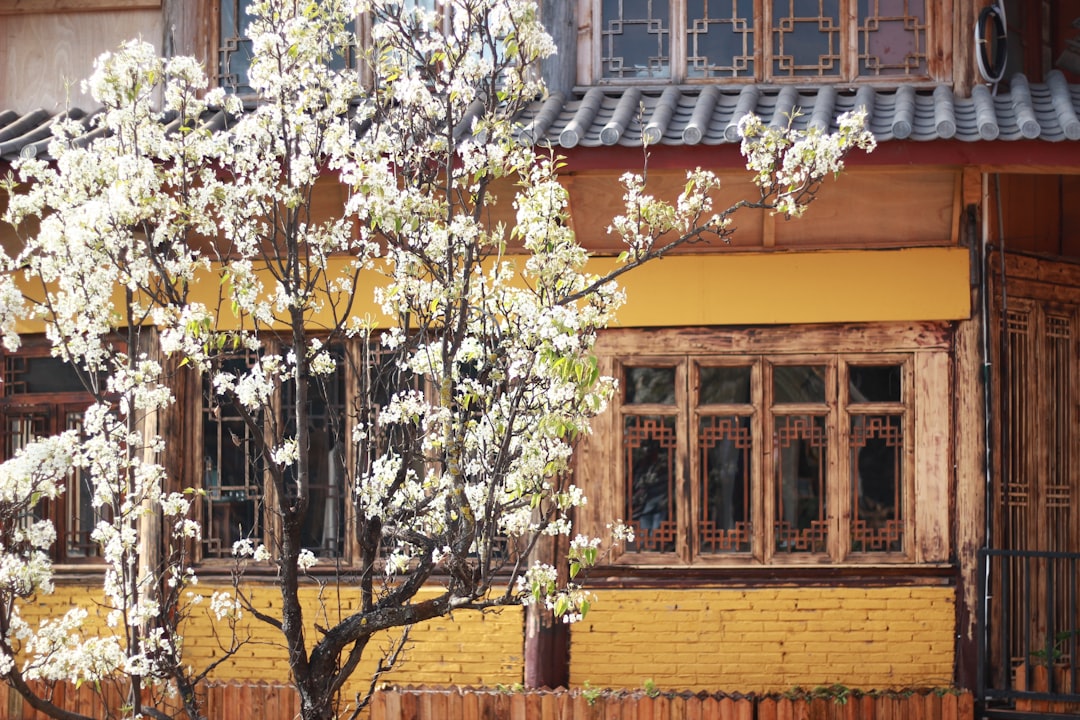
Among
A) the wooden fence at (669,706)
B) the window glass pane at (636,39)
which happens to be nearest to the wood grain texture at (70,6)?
the window glass pane at (636,39)

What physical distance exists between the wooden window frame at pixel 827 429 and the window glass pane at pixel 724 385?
0.19 ft

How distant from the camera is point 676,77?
383 inches

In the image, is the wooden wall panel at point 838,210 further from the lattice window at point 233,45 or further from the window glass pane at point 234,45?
the window glass pane at point 234,45

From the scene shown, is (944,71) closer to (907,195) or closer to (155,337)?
(907,195)

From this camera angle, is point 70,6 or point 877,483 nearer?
point 877,483

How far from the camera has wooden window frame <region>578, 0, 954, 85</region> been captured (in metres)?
9.58

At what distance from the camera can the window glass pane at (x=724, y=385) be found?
9.43 metres

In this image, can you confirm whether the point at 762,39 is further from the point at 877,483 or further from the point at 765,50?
the point at 877,483

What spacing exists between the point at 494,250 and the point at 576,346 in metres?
3.40

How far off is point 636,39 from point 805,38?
1139mm

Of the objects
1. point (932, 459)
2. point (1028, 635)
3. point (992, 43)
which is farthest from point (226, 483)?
point (992, 43)

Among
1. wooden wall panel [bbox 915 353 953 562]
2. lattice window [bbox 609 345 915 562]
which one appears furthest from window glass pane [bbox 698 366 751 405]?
wooden wall panel [bbox 915 353 953 562]

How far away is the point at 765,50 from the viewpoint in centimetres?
972

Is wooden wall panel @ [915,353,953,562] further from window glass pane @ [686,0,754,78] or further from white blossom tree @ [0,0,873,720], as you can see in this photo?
white blossom tree @ [0,0,873,720]
